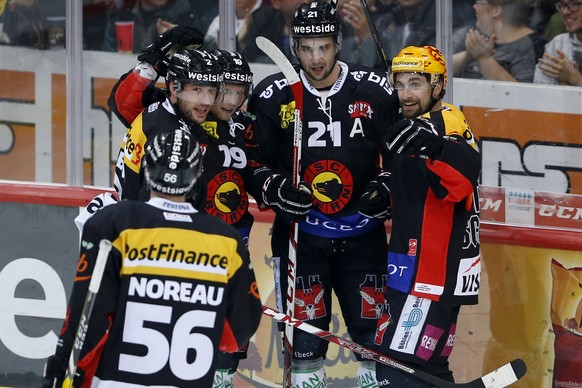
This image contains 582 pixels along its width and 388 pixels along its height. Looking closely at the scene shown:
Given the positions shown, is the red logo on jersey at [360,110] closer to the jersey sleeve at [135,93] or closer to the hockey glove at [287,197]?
the hockey glove at [287,197]

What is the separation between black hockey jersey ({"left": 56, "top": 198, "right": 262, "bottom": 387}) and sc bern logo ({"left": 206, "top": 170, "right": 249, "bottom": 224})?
1329mm

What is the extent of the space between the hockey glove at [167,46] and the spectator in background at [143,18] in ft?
3.90

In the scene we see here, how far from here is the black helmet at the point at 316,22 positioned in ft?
17.1

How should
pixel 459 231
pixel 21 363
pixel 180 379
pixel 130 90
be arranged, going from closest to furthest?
pixel 180 379 < pixel 459 231 < pixel 130 90 < pixel 21 363

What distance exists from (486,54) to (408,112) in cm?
104

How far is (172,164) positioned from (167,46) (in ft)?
4.57

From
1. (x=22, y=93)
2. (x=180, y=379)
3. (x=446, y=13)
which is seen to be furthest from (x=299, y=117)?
(x=22, y=93)

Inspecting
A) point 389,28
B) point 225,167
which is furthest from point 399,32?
point 225,167

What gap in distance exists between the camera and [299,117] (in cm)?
523

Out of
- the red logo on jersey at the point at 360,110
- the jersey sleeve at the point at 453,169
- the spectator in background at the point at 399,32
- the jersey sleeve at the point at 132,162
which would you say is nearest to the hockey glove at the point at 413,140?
the jersey sleeve at the point at 453,169

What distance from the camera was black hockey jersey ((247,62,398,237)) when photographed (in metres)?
5.32

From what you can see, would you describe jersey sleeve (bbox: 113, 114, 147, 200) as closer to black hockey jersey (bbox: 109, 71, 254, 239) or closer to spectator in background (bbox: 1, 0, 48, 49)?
black hockey jersey (bbox: 109, 71, 254, 239)

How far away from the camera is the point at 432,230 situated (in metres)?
4.98

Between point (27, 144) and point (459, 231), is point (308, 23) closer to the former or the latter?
point (459, 231)
